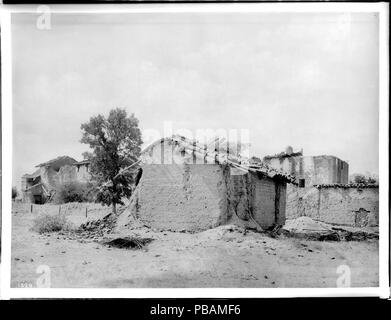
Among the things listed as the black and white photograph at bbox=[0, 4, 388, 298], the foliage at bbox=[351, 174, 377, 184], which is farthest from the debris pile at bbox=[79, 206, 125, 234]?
the foliage at bbox=[351, 174, 377, 184]

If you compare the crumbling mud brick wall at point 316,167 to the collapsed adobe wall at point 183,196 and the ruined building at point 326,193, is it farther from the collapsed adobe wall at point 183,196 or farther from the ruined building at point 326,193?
the collapsed adobe wall at point 183,196

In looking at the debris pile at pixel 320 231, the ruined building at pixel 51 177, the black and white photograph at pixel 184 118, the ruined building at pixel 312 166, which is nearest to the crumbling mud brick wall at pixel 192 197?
the black and white photograph at pixel 184 118

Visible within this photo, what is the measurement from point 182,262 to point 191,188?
50.3 inches

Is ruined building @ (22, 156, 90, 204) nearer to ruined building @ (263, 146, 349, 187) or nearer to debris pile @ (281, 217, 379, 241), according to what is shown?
ruined building @ (263, 146, 349, 187)

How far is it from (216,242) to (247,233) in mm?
603

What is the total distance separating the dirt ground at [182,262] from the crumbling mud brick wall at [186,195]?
42cm

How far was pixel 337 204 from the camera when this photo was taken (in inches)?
285

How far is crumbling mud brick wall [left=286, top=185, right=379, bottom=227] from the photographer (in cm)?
616

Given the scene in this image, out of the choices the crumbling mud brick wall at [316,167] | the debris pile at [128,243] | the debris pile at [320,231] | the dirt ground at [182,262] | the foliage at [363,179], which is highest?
the crumbling mud brick wall at [316,167]

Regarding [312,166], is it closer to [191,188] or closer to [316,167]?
[316,167]

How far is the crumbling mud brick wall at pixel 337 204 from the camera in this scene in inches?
242

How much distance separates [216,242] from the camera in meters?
6.11

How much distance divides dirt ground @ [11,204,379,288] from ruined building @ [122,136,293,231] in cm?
47
